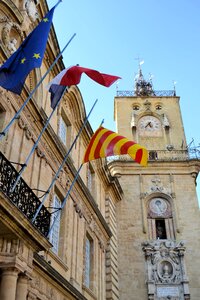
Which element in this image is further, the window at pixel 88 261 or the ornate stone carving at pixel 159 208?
the ornate stone carving at pixel 159 208

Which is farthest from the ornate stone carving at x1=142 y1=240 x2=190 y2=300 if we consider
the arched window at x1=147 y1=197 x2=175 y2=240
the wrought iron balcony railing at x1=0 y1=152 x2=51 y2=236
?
the wrought iron balcony railing at x1=0 y1=152 x2=51 y2=236

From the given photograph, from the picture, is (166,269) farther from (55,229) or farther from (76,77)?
(76,77)

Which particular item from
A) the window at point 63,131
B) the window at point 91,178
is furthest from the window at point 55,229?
the window at point 91,178

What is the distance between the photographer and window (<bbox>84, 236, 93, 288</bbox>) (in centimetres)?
1709

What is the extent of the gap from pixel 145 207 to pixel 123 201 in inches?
52.7

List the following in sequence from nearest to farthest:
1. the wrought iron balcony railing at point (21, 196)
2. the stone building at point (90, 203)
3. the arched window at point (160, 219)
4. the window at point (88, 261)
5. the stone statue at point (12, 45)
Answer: the wrought iron balcony railing at point (21, 196) < the stone building at point (90, 203) < the stone statue at point (12, 45) < the window at point (88, 261) < the arched window at point (160, 219)

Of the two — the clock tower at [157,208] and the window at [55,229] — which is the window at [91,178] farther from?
the window at [55,229]

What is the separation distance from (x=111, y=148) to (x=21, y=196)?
5.12 meters

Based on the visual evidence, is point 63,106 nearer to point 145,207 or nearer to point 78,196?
point 78,196

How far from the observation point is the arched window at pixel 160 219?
23.6 m

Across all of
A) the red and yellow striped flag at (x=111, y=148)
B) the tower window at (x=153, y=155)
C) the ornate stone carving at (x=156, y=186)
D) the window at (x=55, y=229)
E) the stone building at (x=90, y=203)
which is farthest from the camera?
the tower window at (x=153, y=155)

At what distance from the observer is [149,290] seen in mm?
21375

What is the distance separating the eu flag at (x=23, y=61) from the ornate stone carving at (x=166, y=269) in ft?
49.5

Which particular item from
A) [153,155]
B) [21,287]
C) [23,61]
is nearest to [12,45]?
[23,61]
